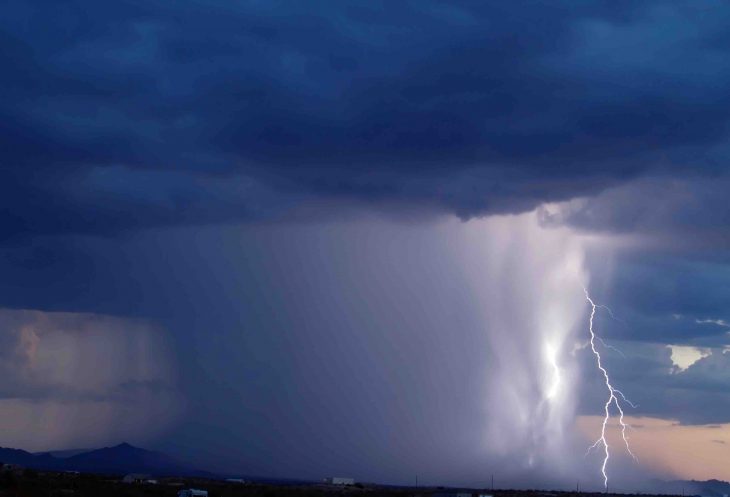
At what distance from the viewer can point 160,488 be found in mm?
113375

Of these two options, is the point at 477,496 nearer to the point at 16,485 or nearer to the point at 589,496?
the point at 589,496

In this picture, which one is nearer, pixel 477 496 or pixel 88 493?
pixel 88 493

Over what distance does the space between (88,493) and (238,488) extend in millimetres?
40126

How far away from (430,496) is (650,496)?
269 ft

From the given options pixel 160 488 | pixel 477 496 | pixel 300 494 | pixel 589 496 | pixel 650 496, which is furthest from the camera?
pixel 650 496

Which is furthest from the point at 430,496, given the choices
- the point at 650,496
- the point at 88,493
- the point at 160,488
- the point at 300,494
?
the point at 650,496

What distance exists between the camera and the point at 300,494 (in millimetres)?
121000

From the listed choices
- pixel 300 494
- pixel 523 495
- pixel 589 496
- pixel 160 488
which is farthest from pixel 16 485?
pixel 589 496

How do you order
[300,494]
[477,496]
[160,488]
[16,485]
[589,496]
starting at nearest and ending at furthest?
1. [16,485]
2. [160,488]
3. [300,494]
4. [477,496]
5. [589,496]

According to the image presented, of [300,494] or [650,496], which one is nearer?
[300,494]

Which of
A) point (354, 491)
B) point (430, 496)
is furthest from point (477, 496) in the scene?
point (354, 491)

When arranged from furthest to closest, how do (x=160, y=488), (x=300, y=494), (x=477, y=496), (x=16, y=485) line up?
(x=477, y=496) < (x=300, y=494) < (x=160, y=488) < (x=16, y=485)

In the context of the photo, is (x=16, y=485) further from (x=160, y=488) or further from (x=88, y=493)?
(x=160, y=488)

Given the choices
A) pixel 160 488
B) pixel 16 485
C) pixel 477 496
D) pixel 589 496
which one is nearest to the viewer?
pixel 16 485
